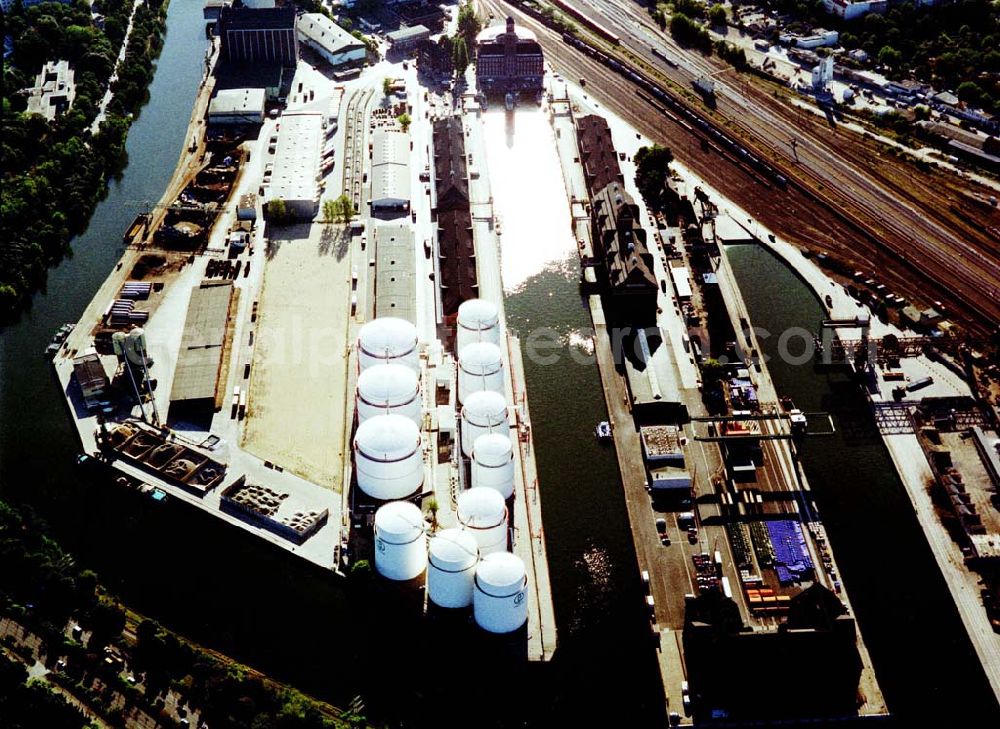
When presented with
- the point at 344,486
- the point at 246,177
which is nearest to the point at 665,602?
the point at 344,486

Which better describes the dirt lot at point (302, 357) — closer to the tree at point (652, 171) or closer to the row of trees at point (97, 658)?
the row of trees at point (97, 658)

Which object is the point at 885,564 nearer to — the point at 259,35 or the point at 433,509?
the point at 433,509

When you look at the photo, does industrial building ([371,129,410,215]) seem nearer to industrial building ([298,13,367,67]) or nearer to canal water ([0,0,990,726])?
industrial building ([298,13,367,67])

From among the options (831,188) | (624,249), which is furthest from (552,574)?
(831,188)

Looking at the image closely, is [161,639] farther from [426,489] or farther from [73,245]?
[73,245]

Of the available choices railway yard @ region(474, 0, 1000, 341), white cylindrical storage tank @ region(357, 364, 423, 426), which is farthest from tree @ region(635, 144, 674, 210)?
white cylindrical storage tank @ region(357, 364, 423, 426)

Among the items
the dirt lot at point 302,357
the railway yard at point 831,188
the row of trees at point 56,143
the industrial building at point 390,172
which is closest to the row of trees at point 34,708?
the dirt lot at point 302,357
